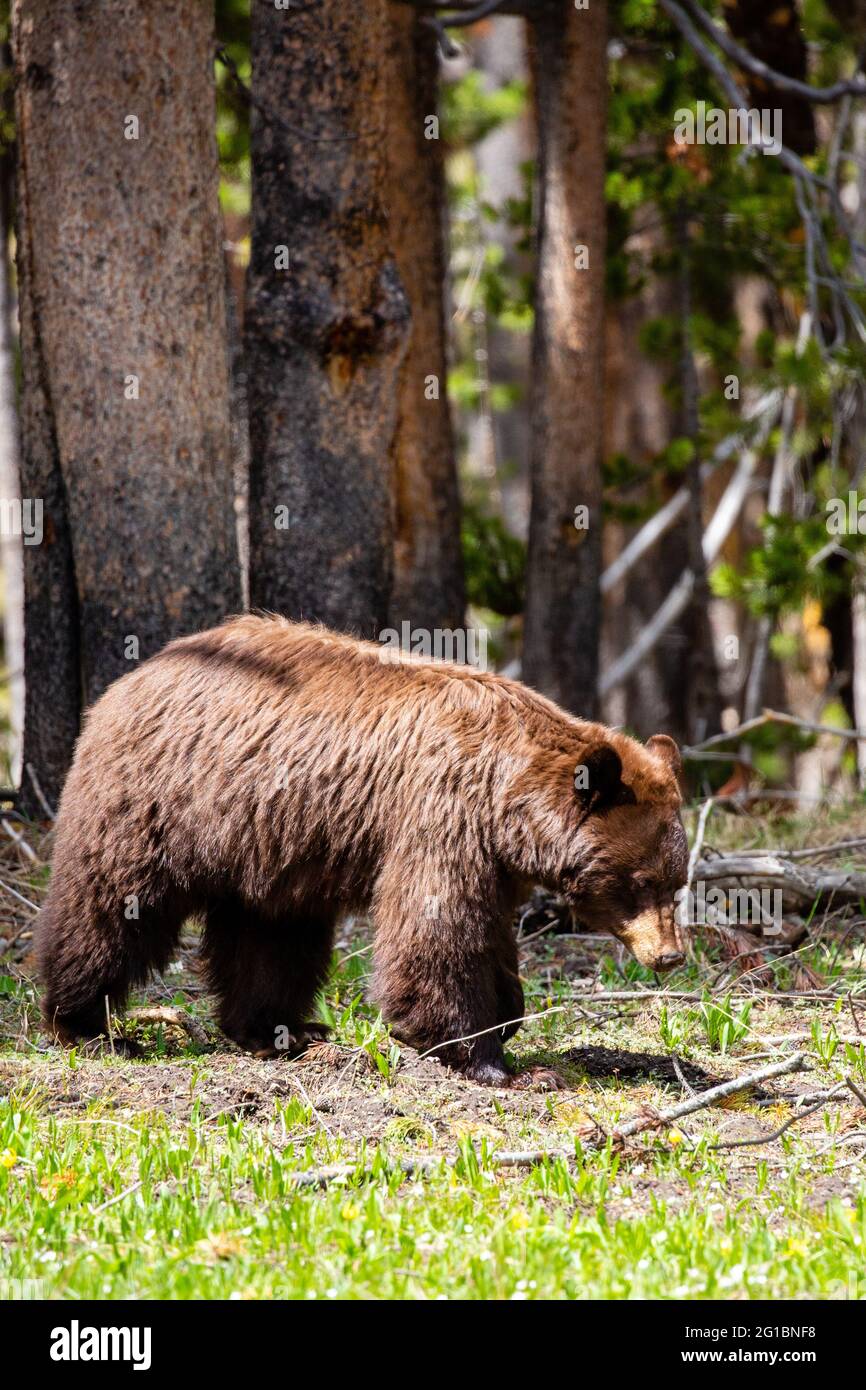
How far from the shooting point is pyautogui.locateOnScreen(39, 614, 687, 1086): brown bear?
4.85 m

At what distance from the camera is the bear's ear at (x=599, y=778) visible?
475 centimetres

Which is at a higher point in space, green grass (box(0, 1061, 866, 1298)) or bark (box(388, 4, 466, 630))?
bark (box(388, 4, 466, 630))

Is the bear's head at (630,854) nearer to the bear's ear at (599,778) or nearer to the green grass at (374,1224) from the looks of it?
the bear's ear at (599,778)

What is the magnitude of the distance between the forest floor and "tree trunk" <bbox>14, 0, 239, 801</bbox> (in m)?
1.78

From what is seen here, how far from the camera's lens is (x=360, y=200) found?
7391mm

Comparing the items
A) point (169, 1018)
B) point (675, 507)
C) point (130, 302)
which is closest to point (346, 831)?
point (169, 1018)

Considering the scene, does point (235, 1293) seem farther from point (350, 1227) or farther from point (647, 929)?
point (647, 929)

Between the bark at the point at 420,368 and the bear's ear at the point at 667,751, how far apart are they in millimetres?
3755

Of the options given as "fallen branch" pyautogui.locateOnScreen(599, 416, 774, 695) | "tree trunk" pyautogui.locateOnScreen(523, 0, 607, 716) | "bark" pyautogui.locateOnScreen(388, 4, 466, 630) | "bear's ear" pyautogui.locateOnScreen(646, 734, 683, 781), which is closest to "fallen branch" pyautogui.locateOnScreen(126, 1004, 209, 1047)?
"bear's ear" pyautogui.locateOnScreen(646, 734, 683, 781)

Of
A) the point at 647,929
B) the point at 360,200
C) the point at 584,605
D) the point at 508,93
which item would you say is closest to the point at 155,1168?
the point at 647,929

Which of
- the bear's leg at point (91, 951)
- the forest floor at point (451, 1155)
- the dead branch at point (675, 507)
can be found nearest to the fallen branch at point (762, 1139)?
the forest floor at point (451, 1155)

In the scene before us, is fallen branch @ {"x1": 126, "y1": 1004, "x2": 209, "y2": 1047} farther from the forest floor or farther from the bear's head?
the bear's head

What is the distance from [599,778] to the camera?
4.80 metres

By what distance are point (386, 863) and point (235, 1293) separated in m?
1.78
